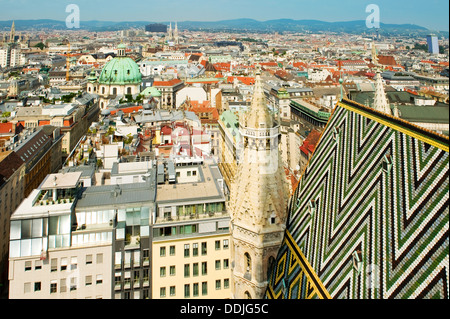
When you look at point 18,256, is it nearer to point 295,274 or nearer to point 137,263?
point 137,263

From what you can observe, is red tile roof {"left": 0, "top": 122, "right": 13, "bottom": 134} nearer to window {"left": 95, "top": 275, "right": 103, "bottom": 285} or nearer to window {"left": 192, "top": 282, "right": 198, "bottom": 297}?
window {"left": 95, "top": 275, "right": 103, "bottom": 285}

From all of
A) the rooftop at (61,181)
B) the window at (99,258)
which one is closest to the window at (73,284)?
the window at (99,258)

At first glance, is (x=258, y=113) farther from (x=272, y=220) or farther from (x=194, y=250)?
(x=194, y=250)

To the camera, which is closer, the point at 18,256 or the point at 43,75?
the point at 18,256

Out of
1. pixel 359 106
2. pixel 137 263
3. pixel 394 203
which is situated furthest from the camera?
pixel 137 263

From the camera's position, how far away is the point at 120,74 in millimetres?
98312

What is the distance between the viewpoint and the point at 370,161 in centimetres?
1280

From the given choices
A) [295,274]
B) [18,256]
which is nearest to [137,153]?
[18,256]

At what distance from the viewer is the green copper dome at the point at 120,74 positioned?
98000 mm

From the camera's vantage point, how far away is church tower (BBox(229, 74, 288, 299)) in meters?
15.6

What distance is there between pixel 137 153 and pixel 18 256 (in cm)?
2019

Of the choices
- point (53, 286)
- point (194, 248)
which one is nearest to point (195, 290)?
point (194, 248)

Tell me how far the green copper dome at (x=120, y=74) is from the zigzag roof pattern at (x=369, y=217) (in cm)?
8796

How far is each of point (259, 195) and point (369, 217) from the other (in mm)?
4725
